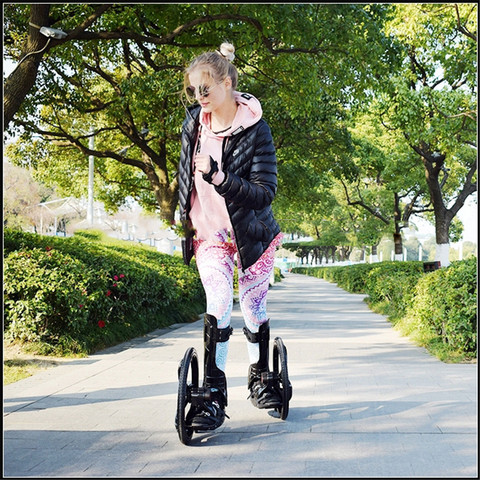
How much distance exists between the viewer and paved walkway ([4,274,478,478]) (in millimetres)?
3619

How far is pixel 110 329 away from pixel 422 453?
5.94 meters

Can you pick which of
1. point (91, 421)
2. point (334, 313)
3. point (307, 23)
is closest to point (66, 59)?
point (307, 23)

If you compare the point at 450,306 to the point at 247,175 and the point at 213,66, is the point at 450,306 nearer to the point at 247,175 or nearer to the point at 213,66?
the point at 247,175

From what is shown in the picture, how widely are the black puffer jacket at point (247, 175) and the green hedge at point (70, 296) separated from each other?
3.84 metres

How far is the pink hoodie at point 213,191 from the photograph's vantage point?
4.19 m

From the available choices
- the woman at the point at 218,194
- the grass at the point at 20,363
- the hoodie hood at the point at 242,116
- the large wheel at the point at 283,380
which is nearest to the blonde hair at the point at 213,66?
the woman at the point at 218,194

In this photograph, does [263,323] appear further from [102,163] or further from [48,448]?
[102,163]

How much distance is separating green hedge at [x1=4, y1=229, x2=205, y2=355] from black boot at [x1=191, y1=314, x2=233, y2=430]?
3733 mm

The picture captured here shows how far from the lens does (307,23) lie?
11.4m

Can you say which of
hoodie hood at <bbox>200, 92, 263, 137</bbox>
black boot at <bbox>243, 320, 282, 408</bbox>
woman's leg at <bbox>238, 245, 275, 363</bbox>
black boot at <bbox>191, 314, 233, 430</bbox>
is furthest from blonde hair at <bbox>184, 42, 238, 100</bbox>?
black boot at <bbox>243, 320, 282, 408</bbox>

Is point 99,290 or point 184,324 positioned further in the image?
point 184,324

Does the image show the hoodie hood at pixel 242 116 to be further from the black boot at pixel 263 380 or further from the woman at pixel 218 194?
the black boot at pixel 263 380

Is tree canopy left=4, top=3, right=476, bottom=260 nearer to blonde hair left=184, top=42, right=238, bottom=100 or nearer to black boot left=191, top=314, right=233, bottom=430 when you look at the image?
blonde hair left=184, top=42, right=238, bottom=100

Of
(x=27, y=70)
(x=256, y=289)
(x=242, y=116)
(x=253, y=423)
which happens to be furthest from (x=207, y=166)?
(x=27, y=70)
